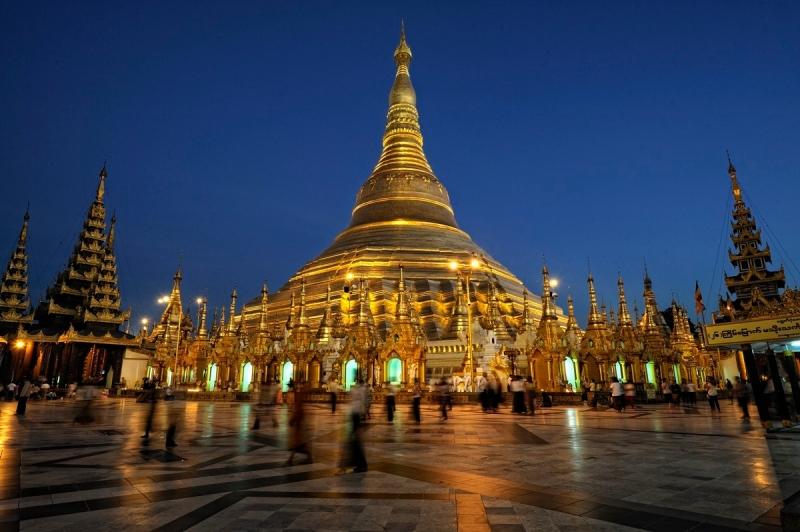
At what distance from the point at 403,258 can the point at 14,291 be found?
34.9 m

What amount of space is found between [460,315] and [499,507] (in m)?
31.1

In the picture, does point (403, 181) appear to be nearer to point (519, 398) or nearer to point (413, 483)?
point (519, 398)

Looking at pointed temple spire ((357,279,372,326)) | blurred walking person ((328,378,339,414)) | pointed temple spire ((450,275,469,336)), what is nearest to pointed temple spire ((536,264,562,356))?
pointed temple spire ((450,275,469,336))

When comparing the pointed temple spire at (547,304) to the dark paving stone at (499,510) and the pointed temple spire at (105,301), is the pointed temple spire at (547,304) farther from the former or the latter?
the pointed temple spire at (105,301)

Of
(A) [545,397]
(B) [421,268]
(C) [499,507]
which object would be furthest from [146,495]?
(B) [421,268]

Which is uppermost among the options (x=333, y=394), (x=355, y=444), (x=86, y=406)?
(x=333, y=394)

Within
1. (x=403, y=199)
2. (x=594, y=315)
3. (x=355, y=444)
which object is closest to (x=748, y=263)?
(x=594, y=315)

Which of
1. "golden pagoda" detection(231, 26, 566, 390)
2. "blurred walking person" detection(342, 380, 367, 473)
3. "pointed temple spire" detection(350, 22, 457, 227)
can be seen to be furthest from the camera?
"pointed temple spire" detection(350, 22, 457, 227)

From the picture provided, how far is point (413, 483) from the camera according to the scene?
21.7ft

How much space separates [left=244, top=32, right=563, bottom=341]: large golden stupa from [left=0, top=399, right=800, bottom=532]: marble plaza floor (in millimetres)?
23990

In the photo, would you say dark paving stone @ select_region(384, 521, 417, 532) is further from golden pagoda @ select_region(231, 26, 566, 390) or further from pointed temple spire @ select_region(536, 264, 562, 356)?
pointed temple spire @ select_region(536, 264, 562, 356)

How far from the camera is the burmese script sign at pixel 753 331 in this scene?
1321 centimetres

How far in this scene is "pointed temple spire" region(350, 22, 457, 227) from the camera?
175 ft

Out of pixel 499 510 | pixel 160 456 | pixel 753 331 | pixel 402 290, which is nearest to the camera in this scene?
pixel 499 510
